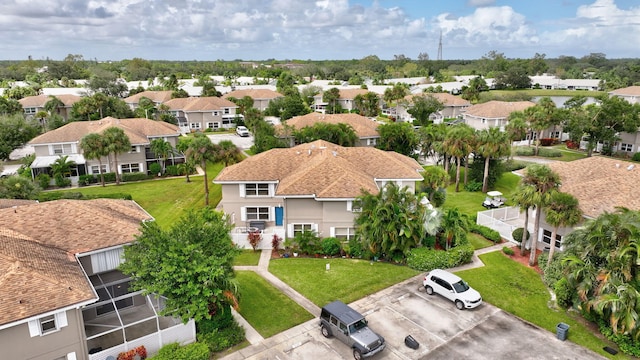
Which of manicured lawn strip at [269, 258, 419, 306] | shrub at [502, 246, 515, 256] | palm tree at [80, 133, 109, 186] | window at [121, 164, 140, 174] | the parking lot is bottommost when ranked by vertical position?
the parking lot

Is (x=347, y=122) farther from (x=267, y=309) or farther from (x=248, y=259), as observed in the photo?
(x=267, y=309)

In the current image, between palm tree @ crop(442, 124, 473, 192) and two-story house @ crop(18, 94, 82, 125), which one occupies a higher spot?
two-story house @ crop(18, 94, 82, 125)

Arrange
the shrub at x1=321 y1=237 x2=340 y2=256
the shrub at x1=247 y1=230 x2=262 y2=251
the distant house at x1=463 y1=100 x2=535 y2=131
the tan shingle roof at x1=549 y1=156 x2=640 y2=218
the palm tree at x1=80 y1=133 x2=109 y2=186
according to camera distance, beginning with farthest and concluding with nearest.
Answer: the distant house at x1=463 y1=100 x2=535 y2=131 → the palm tree at x1=80 y1=133 x2=109 y2=186 → the shrub at x1=247 y1=230 x2=262 y2=251 → the shrub at x1=321 y1=237 x2=340 y2=256 → the tan shingle roof at x1=549 y1=156 x2=640 y2=218

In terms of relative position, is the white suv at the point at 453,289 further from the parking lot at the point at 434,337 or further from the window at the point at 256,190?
the window at the point at 256,190

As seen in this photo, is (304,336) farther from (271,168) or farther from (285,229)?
(271,168)

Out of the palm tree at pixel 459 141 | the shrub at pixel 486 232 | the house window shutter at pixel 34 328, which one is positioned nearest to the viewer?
the house window shutter at pixel 34 328

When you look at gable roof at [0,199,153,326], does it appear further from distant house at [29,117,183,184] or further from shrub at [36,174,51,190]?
distant house at [29,117,183,184]

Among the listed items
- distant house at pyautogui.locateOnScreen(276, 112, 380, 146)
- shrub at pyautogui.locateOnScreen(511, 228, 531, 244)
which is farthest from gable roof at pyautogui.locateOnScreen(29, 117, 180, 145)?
shrub at pyautogui.locateOnScreen(511, 228, 531, 244)

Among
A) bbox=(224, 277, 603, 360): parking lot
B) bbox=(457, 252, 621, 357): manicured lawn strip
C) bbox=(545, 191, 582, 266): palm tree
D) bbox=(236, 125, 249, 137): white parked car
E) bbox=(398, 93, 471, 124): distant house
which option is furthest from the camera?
bbox=(398, 93, 471, 124): distant house

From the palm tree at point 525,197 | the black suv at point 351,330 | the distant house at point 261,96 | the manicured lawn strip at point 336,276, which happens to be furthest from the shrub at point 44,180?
the distant house at point 261,96
